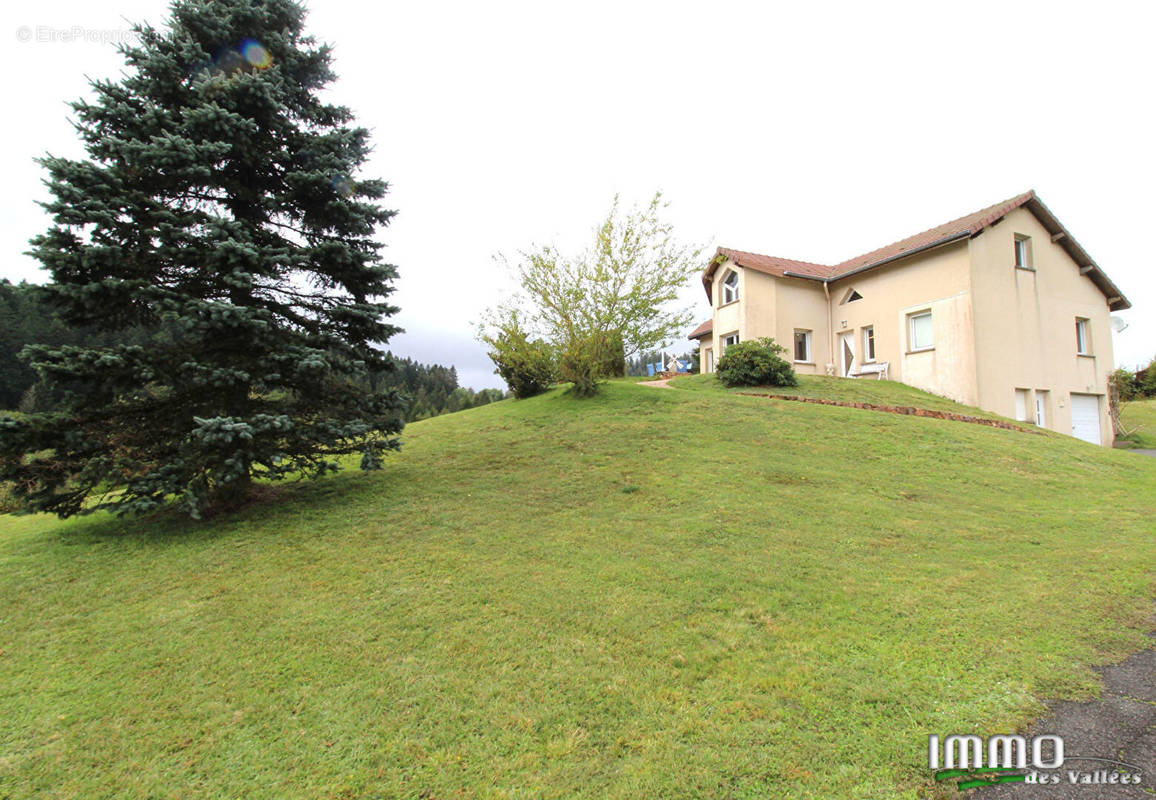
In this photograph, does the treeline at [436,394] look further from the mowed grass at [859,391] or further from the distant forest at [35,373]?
the mowed grass at [859,391]

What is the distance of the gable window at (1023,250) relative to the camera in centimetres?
1752

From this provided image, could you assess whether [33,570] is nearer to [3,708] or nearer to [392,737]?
[3,708]

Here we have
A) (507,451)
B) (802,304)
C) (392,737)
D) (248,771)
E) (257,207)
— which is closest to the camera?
(248,771)

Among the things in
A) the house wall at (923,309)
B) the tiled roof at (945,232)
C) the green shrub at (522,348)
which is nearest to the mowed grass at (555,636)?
the green shrub at (522,348)

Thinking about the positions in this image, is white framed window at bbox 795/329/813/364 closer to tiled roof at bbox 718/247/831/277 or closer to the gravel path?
tiled roof at bbox 718/247/831/277

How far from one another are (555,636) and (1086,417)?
80.0 feet

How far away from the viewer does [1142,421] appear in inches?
911

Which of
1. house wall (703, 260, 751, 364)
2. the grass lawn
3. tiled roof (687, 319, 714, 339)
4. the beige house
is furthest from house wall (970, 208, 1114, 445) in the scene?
tiled roof (687, 319, 714, 339)

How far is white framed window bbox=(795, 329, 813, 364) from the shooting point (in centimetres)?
2056

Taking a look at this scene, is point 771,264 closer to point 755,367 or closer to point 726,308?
point 726,308

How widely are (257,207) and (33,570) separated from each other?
494cm

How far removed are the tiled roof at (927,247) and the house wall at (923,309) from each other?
500 mm

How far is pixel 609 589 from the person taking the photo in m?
4.32

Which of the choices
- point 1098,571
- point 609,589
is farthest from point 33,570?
point 1098,571
